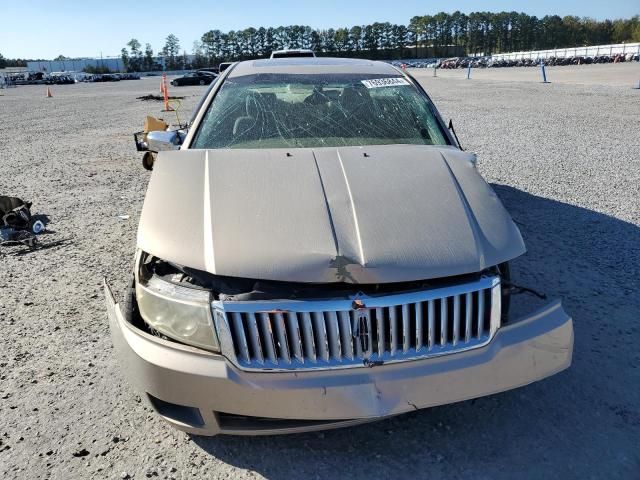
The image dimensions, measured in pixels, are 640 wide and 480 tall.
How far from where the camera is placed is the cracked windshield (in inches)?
133

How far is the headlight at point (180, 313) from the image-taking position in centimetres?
205

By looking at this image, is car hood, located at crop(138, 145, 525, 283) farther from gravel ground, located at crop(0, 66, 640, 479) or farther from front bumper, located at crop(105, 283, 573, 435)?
gravel ground, located at crop(0, 66, 640, 479)

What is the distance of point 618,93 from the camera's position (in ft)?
63.7

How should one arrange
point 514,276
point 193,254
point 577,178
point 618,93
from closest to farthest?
point 193,254, point 514,276, point 577,178, point 618,93

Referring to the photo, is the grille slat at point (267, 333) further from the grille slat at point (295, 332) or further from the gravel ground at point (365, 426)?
the gravel ground at point (365, 426)

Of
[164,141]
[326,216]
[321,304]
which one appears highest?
[164,141]

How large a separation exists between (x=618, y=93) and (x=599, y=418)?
2070 centimetres

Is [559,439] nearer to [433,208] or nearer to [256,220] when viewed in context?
[433,208]

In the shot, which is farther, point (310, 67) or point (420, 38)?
point (420, 38)

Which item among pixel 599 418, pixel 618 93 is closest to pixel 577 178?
pixel 599 418

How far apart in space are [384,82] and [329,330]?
259cm

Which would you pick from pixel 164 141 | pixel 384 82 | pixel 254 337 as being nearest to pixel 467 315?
pixel 254 337

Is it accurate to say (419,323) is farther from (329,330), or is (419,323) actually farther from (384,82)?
(384,82)

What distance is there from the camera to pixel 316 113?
11.9 ft
